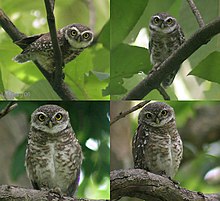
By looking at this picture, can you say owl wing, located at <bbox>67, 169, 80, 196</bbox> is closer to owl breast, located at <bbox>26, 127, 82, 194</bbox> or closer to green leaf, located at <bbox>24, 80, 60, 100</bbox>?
owl breast, located at <bbox>26, 127, 82, 194</bbox>

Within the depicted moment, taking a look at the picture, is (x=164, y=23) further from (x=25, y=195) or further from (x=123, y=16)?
(x=25, y=195)

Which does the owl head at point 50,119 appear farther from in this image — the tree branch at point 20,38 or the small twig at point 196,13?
the small twig at point 196,13

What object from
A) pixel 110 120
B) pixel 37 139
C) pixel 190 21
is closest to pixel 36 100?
pixel 37 139

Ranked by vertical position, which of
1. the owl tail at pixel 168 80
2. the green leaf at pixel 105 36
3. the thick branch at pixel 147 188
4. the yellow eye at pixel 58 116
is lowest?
the thick branch at pixel 147 188

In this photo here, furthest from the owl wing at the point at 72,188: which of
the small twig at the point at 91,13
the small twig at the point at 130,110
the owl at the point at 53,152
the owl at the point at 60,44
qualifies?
the small twig at the point at 91,13

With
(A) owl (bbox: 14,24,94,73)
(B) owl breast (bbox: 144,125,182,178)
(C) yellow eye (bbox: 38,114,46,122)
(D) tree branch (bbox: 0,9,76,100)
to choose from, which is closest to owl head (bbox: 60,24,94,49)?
(A) owl (bbox: 14,24,94,73)

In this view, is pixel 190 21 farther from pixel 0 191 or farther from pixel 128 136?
Result: pixel 0 191

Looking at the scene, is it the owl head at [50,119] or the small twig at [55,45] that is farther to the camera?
the owl head at [50,119]
